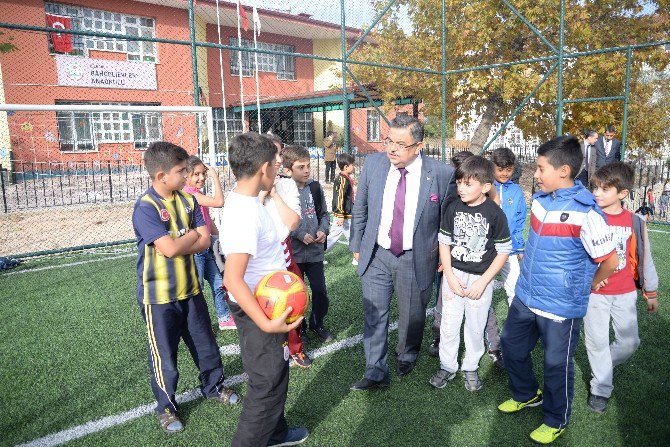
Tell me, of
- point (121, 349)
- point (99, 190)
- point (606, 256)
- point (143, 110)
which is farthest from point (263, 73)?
point (606, 256)

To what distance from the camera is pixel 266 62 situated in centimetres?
2472

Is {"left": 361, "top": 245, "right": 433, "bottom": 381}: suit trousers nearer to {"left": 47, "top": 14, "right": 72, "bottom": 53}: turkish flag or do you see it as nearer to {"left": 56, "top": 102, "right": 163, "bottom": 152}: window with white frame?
{"left": 56, "top": 102, "right": 163, "bottom": 152}: window with white frame

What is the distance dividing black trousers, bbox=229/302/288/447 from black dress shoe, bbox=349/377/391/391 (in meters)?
1.15

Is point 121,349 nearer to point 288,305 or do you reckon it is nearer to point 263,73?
point 288,305

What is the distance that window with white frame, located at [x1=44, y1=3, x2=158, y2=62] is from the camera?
59.2 ft

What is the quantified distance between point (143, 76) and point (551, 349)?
66.3 feet

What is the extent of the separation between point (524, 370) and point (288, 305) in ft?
5.86

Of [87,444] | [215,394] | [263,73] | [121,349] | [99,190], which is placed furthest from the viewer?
[263,73]

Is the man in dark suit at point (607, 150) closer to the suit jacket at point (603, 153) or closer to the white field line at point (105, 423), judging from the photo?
the suit jacket at point (603, 153)

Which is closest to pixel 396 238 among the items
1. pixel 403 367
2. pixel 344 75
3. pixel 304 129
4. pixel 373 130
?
pixel 403 367

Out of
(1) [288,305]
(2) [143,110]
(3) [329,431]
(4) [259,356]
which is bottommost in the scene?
(3) [329,431]

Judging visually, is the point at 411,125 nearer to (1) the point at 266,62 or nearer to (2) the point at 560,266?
(2) the point at 560,266

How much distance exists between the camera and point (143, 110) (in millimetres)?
7129

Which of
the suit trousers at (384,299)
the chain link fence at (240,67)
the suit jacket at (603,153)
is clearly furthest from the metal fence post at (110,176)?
the suit jacket at (603,153)
